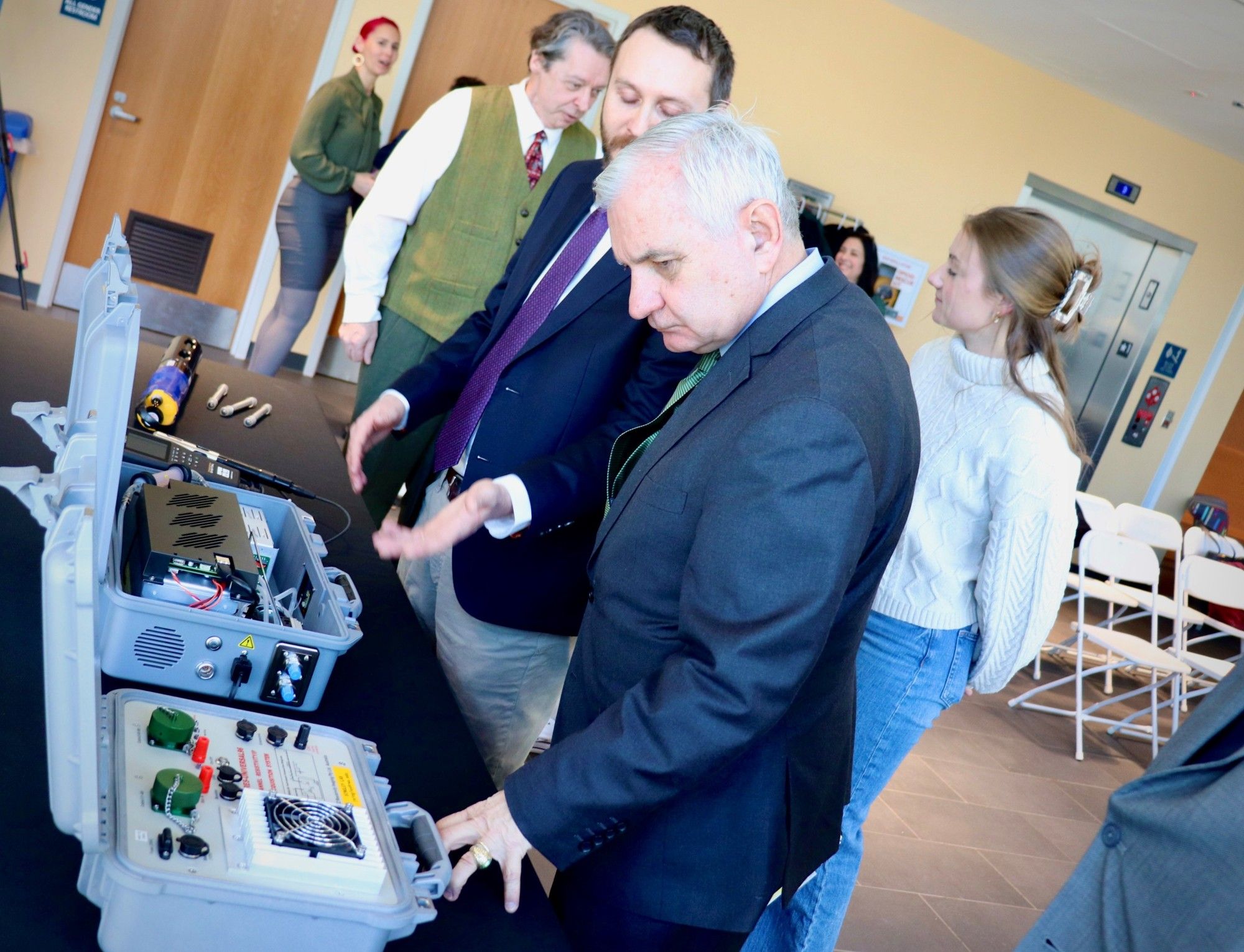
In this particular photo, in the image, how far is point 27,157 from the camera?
5.26 metres

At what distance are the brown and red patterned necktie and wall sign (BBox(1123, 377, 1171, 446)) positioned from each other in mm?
6488

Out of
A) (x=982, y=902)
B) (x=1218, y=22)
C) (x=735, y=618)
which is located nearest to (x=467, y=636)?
(x=735, y=618)

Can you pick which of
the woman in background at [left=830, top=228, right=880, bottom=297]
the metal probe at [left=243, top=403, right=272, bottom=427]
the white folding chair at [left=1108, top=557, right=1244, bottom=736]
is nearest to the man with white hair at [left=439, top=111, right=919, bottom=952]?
the metal probe at [left=243, top=403, right=272, bottom=427]

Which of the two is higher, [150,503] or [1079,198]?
[1079,198]

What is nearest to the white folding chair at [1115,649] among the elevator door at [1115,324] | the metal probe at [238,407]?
the elevator door at [1115,324]

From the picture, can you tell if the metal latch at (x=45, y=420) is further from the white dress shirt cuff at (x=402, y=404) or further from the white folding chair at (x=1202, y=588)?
the white folding chair at (x=1202, y=588)

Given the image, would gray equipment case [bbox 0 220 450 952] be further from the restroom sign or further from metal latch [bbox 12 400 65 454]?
the restroom sign

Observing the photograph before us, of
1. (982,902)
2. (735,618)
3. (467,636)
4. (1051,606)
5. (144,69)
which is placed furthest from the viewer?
(144,69)

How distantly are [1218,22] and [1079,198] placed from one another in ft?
6.73

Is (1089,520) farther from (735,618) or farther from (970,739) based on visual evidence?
(735,618)

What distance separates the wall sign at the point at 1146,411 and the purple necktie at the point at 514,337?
24.1 feet

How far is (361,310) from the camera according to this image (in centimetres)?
260

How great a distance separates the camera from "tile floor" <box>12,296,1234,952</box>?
115 inches

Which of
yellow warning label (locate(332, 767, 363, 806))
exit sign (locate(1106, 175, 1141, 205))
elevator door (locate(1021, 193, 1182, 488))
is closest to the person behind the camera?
yellow warning label (locate(332, 767, 363, 806))
